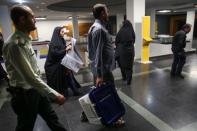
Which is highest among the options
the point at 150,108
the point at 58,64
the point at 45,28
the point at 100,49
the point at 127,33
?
the point at 45,28

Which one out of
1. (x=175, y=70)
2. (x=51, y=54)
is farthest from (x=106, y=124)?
(x=175, y=70)

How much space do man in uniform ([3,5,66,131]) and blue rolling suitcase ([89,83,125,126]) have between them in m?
0.69

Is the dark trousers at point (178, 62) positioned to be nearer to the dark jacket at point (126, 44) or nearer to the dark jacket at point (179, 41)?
the dark jacket at point (179, 41)

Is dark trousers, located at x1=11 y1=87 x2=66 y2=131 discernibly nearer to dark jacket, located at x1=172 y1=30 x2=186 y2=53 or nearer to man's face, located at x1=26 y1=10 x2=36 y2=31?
man's face, located at x1=26 y1=10 x2=36 y2=31

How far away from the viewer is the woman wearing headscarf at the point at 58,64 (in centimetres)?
291

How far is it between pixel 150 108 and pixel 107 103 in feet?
3.16

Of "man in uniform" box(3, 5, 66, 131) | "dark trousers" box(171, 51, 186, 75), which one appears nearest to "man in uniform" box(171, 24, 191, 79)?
"dark trousers" box(171, 51, 186, 75)

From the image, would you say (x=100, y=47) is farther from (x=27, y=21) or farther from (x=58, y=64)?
(x=58, y=64)

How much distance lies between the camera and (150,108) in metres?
2.67

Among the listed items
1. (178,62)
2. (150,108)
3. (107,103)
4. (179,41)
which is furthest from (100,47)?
(178,62)

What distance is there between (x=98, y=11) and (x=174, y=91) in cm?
→ 238

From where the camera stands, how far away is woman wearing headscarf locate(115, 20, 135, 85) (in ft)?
11.5

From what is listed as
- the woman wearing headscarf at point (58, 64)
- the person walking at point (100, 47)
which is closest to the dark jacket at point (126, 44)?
the woman wearing headscarf at point (58, 64)

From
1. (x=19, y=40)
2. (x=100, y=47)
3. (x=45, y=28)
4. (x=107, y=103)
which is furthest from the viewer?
(x=45, y=28)
